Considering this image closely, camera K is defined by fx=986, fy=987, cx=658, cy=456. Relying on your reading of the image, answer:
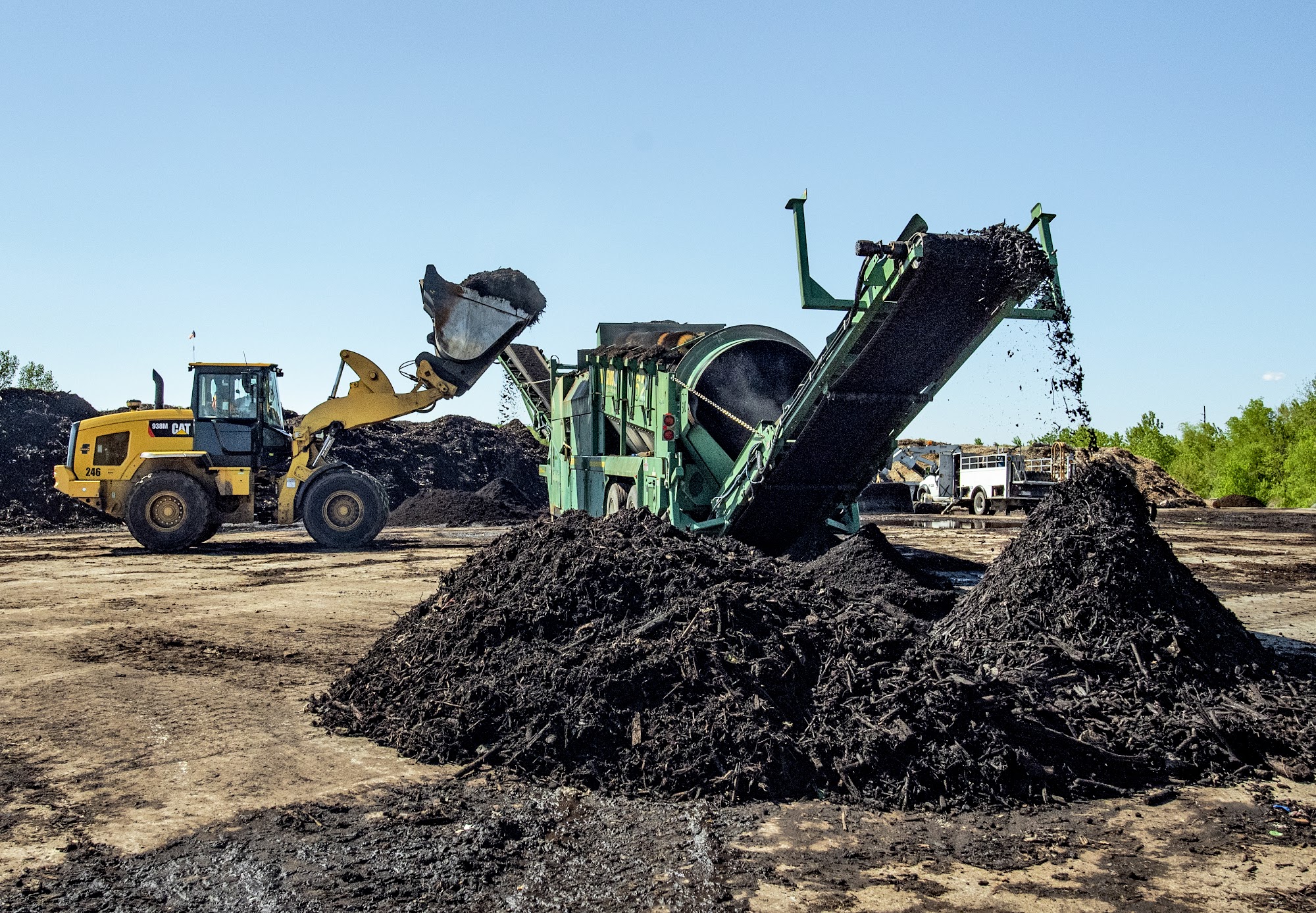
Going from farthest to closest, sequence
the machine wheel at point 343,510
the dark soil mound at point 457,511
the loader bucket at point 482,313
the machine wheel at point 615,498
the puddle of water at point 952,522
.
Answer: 1. the dark soil mound at point 457,511
2. the puddle of water at point 952,522
3. the loader bucket at point 482,313
4. the machine wheel at point 343,510
5. the machine wheel at point 615,498

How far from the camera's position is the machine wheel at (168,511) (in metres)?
15.1

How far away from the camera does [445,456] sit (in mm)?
28594

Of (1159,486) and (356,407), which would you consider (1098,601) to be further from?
(1159,486)

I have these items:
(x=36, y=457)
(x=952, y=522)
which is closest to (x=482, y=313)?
(x=952, y=522)

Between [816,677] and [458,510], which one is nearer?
[816,677]

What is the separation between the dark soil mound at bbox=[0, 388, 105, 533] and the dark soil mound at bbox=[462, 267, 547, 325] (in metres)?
11.8

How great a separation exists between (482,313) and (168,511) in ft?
18.8

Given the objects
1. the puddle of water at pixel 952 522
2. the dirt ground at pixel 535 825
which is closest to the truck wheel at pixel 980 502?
the puddle of water at pixel 952 522

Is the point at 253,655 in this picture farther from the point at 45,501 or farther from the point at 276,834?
the point at 45,501

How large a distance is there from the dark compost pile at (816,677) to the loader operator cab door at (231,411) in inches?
410

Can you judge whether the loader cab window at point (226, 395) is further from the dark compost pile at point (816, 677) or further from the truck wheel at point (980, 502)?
the truck wheel at point (980, 502)

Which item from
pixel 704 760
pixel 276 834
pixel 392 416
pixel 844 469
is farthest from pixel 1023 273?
pixel 392 416

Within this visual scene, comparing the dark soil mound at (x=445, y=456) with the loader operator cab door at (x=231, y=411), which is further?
the dark soil mound at (x=445, y=456)

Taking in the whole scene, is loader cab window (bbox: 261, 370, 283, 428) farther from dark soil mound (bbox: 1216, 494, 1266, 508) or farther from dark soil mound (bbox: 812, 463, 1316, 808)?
dark soil mound (bbox: 1216, 494, 1266, 508)
